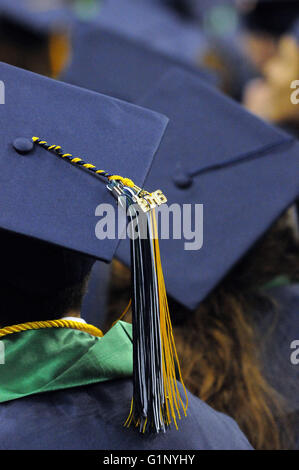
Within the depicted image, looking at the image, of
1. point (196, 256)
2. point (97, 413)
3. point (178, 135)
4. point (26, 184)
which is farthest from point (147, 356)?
point (178, 135)

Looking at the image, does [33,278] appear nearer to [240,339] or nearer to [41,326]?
[41,326]

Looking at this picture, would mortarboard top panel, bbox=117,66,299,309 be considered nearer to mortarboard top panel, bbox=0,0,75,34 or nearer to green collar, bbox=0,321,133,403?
green collar, bbox=0,321,133,403

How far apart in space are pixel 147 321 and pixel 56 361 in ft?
0.61

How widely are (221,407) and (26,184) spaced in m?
0.77

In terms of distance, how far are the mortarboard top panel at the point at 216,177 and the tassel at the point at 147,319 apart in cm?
60

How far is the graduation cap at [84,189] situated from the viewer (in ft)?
3.38

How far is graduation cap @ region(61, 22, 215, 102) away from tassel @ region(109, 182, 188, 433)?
1.54m

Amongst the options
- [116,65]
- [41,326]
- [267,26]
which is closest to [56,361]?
[41,326]

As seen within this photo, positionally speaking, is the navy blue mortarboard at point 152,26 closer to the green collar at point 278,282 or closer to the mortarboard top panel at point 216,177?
the mortarboard top panel at point 216,177

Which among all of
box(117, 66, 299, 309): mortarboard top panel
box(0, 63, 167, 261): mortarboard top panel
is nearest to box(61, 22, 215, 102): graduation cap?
box(117, 66, 299, 309): mortarboard top panel

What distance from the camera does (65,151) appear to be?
111 cm

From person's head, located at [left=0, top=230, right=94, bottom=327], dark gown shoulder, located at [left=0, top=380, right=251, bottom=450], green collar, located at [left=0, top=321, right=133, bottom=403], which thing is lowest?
dark gown shoulder, located at [left=0, top=380, right=251, bottom=450]

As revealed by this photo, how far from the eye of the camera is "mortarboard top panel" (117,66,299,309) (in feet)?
5.54

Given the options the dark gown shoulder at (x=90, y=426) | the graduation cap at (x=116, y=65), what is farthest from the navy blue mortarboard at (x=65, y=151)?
the graduation cap at (x=116, y=65)
